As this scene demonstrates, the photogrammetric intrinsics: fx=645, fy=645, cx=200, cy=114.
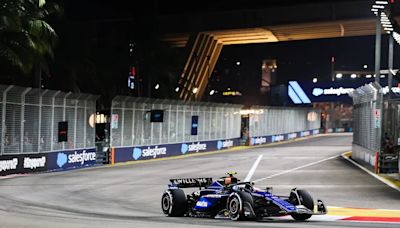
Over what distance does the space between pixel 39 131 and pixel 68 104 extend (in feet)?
11.4

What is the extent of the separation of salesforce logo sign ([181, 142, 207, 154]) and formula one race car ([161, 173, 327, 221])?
3258cm

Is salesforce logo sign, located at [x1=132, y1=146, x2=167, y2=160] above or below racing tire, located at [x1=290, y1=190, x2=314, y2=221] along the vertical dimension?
below

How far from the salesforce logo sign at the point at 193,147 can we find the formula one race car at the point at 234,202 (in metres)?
32.6

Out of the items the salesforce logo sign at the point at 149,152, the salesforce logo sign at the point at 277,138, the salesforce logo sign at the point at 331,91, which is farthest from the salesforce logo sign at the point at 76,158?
the salesforce logo sign at the point at 331,91

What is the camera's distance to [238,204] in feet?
43.1

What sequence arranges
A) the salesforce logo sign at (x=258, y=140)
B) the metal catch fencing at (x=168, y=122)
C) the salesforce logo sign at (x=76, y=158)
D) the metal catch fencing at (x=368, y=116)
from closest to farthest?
the metal catch fencing at (x=368, y=116) → the salesforce logo sign at (x=76, y=158) → the metal catch fencing at (x=168, y=122) → the salesforce logo sign at (x=258, y=140)

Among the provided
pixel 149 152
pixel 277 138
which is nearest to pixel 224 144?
pixel 149 152

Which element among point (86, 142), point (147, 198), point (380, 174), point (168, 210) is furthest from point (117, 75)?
point (168, 210)

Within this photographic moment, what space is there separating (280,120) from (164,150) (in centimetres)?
3346

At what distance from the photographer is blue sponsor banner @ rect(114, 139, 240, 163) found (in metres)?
38.4

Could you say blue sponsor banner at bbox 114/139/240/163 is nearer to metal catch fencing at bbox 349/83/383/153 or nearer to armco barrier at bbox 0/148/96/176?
armco barrier at bbox 0/148/96/176

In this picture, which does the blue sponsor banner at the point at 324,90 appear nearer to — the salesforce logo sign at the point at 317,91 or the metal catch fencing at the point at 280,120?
the salesforce logo sign at the point at 317,91

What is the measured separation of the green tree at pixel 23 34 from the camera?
2988 cm

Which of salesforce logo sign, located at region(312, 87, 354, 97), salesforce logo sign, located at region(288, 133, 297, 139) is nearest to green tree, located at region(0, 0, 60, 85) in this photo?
salesforce logo sign, located at region(288, 133, 297, 139)
